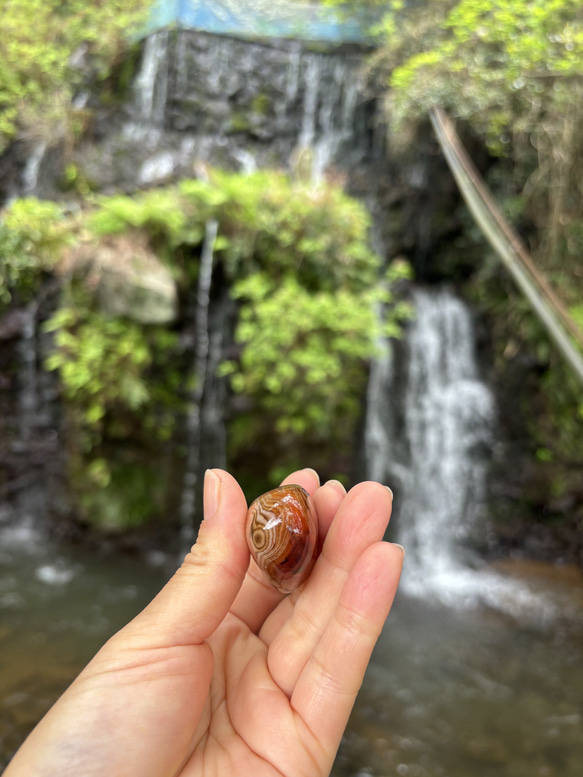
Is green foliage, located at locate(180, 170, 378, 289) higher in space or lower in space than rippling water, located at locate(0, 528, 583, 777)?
higher

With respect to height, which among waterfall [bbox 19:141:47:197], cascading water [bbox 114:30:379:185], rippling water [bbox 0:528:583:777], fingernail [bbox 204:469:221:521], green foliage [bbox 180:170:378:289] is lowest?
rippling water [bbox 0:528:583:777]

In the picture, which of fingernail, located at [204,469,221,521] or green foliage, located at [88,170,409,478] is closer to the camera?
fingernail, located at [204,469,221,521]

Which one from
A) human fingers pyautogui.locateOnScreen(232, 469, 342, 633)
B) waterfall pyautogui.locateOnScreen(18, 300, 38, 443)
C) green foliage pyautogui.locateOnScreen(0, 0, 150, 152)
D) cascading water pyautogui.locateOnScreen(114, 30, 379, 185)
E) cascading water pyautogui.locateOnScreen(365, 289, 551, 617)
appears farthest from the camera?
cascading water pyautogui.locateOnScreen(114, 30, 379, 185)

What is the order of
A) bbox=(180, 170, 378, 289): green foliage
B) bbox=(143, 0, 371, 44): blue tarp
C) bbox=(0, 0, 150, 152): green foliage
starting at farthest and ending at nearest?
bbox=(143, 0, 371, 44): blue tarp → bbox=(0, 0, 150, 152): green foliage → bbox=(180, 170, 378, 289): green foliage

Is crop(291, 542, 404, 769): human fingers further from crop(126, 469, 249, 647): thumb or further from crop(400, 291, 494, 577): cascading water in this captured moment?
crop(400, 291, 494, 577): cascading water

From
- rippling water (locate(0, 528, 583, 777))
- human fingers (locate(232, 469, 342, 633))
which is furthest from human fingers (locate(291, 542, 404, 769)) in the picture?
rippling water (locate(0, 528, 583, 777))

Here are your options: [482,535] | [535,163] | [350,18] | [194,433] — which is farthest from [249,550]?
[350,18]
